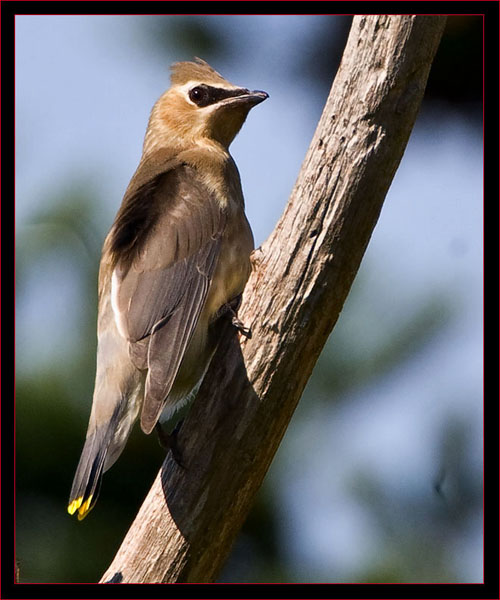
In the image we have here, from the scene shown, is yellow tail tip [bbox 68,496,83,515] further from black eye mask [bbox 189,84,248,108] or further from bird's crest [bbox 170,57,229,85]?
bird's crest [bbox 170,57,229,85]

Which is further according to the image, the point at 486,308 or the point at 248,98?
the point at 248,98

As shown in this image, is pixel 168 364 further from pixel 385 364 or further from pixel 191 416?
pixel 385 364

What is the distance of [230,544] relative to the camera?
4309mm

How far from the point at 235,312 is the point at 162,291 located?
0.43 meters

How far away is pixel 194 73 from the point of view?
20.0 feet

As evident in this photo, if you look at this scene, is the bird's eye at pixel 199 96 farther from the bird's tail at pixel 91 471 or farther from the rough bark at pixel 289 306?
the bird's tail at pixel 91 471

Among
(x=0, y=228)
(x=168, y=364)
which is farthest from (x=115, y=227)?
(x=168, y=364)

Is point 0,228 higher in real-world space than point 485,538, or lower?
higher

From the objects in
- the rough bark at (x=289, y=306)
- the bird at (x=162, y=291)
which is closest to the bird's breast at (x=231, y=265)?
the bird at (x=162, y=291)

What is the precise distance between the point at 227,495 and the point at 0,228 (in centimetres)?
174

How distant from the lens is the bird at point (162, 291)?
4617mm

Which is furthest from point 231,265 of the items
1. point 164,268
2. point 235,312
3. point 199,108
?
point 199,108

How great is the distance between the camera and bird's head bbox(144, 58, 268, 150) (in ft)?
19.1

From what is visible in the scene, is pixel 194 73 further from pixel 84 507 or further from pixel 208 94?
pixel 84 507
